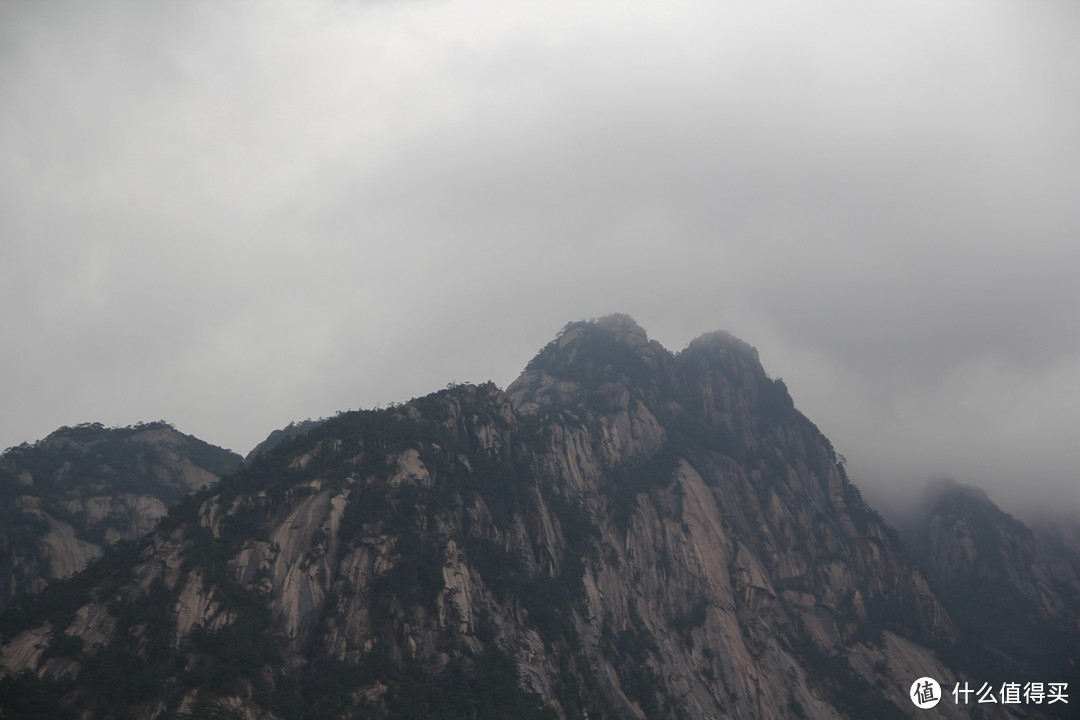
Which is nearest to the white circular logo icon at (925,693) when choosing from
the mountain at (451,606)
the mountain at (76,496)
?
the mountain at (451,606)

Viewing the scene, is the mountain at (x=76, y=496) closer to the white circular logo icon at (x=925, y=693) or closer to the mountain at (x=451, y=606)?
the mountain at (x=451, y=606)

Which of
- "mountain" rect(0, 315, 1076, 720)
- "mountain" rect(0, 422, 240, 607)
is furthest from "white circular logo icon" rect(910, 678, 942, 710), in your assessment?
"mountain" rect(0, 422, 240, 607)

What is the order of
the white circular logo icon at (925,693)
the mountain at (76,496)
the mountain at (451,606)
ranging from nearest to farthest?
the mountain at (451,606) < the mountain at (76,496) < the white circular logo icon at (925,693)

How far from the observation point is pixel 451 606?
13138 centimetres

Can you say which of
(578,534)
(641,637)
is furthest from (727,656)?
(578,534)

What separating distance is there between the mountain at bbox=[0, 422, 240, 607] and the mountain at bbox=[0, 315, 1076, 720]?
2446cm

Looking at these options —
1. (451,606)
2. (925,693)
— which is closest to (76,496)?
(451,606)

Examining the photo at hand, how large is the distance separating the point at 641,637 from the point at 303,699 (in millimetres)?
73531

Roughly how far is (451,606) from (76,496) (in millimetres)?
90687

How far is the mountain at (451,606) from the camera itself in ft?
361

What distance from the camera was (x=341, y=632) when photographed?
124 metres

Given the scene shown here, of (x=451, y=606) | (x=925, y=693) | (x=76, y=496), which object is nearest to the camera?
(x=451, y=606)

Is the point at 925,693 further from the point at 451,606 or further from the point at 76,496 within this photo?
the point at 76,496

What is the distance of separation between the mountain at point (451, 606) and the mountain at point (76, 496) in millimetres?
24455
